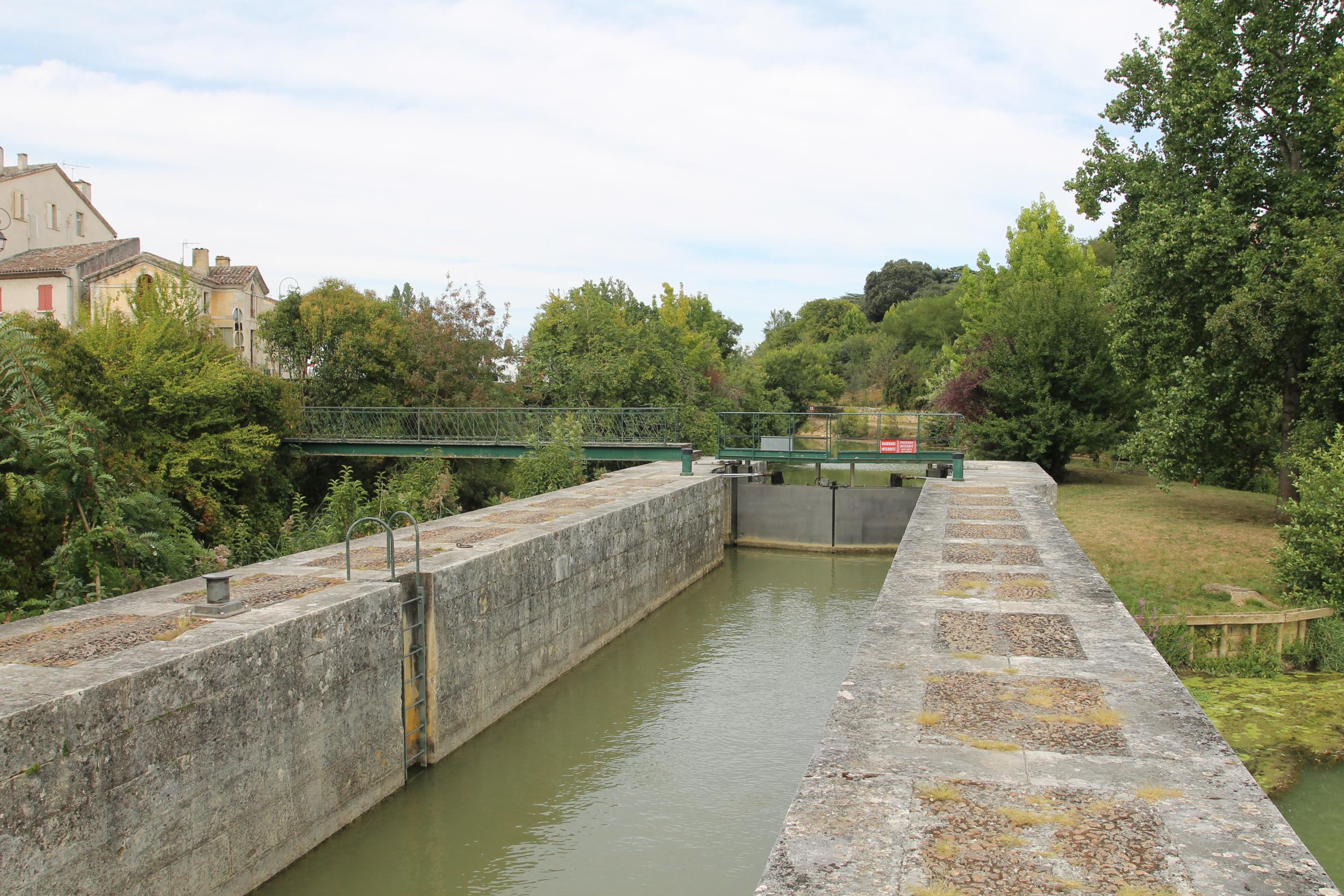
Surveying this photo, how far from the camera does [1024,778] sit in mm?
5047

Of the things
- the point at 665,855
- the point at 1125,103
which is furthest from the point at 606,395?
the point at 665,855

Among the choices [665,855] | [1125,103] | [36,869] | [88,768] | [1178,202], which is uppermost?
[1125,103]

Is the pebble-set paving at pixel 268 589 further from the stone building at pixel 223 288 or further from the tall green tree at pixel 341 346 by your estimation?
the stone building at pixel 223 288

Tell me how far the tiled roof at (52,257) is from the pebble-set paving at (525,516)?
77.4ft

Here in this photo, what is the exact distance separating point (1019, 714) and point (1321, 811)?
4.32 m

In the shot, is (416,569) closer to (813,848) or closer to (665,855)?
(665,855)

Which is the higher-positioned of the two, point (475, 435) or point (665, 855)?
point (475, 435)

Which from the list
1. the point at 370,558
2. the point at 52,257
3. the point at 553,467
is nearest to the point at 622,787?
the point at 370,558

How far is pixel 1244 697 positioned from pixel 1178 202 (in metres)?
10.0

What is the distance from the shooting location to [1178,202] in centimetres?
1742

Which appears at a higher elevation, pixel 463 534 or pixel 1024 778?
pixel 463 534

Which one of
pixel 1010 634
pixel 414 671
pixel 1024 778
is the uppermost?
pixel 1010 634

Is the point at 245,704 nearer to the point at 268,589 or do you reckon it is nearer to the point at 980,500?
the point at 268,589

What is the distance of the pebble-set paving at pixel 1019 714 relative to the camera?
552 centimetres
